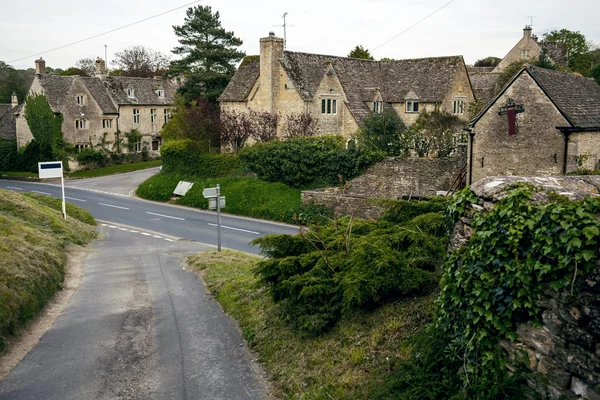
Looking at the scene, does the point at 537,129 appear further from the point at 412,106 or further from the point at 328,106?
the point at 328,106

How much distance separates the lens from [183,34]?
200ft

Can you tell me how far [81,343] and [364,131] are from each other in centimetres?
2897

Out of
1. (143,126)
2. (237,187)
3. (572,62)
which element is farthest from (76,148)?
(572,62)

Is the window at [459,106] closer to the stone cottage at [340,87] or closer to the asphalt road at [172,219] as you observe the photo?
the stone cottage at [340,87]

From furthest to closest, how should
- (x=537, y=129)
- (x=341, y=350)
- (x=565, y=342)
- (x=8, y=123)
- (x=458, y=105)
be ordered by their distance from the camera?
(x=8, y=123) < (x=458, y=105) < (x=537, y=129) < (x=341, y=350) < (x=565, y=342)

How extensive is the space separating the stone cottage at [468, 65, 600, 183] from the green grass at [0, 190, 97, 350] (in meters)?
19.3

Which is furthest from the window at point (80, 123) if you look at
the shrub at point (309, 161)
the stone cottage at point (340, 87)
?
the shrub at point (309, 161)

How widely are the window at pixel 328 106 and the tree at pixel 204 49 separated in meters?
16.5

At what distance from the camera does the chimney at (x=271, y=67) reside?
46.2m

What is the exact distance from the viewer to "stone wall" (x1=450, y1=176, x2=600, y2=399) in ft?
20.2

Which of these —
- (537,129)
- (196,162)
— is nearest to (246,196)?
(196,162)

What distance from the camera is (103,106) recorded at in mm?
64875

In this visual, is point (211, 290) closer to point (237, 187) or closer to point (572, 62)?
point (237, 187)

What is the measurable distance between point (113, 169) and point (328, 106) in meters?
28.2
